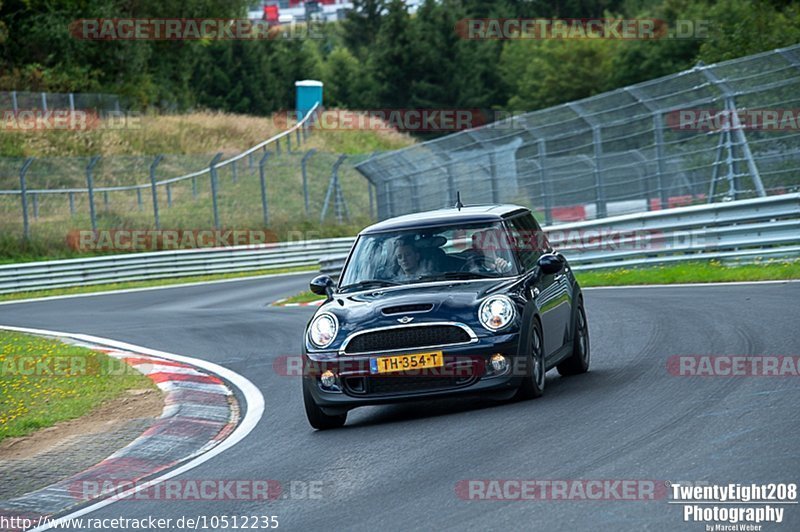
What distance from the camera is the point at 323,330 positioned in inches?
348

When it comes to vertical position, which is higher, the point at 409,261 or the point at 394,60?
the point at 394,60

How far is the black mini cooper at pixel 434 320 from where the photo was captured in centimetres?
848

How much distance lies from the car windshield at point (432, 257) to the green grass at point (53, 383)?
117 inches

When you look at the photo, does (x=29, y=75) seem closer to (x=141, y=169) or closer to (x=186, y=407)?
(x=141, y=169)

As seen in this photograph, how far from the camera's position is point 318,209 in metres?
40.9

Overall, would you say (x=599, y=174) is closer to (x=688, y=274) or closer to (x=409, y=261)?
(x=688, y=274)

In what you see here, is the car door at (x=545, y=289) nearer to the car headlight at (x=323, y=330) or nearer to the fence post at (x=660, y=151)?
the car headlight at (x=323, y=330)

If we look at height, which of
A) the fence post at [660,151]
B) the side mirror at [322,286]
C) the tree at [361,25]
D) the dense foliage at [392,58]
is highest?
the tree at [361,25]

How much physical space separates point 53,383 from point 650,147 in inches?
463

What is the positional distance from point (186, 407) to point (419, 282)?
253 cm

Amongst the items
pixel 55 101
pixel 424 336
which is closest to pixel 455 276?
pixel 424 336

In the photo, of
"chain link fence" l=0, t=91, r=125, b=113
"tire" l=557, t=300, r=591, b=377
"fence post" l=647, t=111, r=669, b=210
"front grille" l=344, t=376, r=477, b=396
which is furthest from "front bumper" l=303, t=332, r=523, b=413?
"chain link fence" l=0, t=91, r=125, b=113

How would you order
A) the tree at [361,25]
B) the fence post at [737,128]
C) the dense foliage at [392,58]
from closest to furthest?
the fence post at [737,128] < the dense foliage at [392,58] < the tree at [361,25]

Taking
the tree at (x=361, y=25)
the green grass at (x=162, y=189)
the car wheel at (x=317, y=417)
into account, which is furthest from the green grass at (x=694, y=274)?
the tree at (x=361, y=25)
